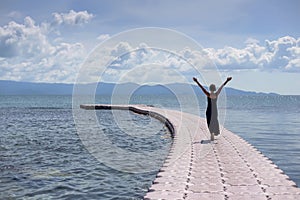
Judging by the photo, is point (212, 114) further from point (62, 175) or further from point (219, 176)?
point (62, 175)

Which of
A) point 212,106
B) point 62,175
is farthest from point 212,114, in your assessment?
point 62,175

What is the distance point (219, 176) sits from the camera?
1098cm

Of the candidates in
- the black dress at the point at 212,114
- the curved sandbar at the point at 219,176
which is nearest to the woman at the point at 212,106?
the black dress at the point at 212,114

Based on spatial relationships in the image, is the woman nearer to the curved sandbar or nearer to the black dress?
the black dress

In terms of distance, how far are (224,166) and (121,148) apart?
10.5 meters

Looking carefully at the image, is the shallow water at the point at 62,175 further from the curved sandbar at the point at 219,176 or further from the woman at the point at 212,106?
the woman at the point at 212,106

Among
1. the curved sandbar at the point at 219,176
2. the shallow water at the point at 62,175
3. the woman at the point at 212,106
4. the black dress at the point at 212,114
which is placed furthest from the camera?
the black dress at the point at 212,114

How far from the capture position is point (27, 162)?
58.5 ft

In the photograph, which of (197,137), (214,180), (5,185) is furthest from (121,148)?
(214,180)

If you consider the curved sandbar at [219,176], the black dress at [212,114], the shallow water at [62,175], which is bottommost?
the shallow water at [62,175]

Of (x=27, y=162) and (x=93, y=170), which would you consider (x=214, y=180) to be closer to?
(x=93, y=170)

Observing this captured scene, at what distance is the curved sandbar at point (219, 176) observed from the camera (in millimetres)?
9016

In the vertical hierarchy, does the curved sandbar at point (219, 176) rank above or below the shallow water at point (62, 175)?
above

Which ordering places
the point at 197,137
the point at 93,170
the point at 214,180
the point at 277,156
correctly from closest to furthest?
the point at 214,180
the point at 93,170
the point at 277,156
the point at 197,137
